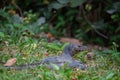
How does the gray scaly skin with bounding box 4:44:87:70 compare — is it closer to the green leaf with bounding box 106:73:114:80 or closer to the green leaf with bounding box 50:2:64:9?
the green leaf with bounding box 106:73:114:80

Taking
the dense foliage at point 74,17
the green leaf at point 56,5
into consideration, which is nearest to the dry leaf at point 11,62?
the dense foliage at point 74,17

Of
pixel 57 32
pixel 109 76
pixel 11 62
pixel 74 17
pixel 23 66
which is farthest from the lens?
pixel 74 17

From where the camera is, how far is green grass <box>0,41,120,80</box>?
12.2ft

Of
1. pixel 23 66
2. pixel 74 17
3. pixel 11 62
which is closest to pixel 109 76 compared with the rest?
pixel 23 66

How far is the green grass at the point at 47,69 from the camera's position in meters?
3.73

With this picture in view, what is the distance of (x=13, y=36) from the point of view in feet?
16.7

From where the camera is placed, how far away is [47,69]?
12.9 ft

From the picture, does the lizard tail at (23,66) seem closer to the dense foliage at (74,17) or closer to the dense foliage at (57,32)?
the dense foliage at (57,32)

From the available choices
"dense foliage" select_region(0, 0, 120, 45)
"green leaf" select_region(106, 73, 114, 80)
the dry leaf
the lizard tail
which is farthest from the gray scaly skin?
"dense foliage" select_region(0, 0, 120, 45)

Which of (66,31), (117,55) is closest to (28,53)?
(117,55)

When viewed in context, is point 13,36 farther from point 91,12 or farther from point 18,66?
point 91,12

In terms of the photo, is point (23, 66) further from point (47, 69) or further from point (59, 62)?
point (59, 62)

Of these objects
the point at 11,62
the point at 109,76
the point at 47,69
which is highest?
the point at 11,62

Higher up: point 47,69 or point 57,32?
point 57,32
